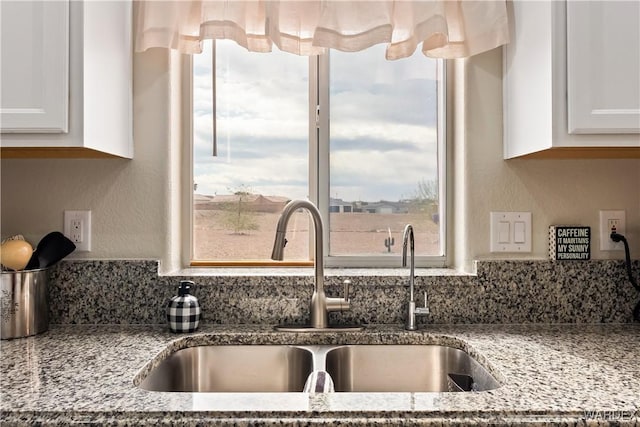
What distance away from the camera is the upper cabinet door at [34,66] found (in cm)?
118

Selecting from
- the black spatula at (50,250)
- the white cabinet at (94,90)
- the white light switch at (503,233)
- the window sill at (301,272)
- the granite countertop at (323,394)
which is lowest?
the granite countertop at (323,394)

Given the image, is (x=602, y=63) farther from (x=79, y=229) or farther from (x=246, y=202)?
(x=79, y=229)

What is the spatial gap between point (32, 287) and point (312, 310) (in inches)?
30.3

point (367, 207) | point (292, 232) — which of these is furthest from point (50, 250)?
point (367, 207)

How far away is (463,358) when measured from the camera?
51.4 inches

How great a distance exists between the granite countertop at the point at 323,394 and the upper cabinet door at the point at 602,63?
0.58m

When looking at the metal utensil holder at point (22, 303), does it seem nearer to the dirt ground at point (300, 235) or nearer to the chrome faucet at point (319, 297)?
the dirt ground at point (300, 235)

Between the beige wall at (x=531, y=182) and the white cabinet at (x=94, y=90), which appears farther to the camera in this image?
the beige wall at (x=531, y=182)

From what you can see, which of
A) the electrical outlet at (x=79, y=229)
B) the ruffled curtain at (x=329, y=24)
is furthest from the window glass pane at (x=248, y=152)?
the electrical outlet at (x=79, y=229)

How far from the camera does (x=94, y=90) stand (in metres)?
1.26

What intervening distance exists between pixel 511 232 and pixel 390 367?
22.3 inches

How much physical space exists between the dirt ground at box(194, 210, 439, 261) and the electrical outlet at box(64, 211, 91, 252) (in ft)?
1.12

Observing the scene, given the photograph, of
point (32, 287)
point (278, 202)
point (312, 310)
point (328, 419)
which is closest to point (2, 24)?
point (32, 287)

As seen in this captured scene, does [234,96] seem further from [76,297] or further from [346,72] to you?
[76,297]
